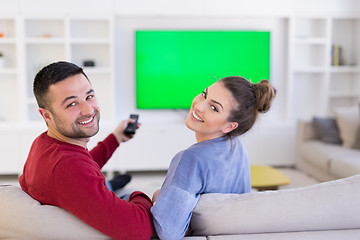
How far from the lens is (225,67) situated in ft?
17.0

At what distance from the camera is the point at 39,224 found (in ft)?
4.16

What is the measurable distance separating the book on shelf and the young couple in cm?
401

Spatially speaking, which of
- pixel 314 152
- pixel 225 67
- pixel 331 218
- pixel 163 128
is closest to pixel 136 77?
pixel 163 128

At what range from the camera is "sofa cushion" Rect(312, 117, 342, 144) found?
448 cm

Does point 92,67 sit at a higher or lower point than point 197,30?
lower

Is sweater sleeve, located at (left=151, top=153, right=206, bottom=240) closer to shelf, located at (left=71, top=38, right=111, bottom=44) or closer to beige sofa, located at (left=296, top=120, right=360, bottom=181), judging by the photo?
beige sofa, located at (left=296, top=120, right=360, bottom=181)

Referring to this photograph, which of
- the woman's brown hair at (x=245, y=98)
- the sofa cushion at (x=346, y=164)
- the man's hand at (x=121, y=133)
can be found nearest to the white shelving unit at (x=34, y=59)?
the sofa cushion at (x=346, y=164)

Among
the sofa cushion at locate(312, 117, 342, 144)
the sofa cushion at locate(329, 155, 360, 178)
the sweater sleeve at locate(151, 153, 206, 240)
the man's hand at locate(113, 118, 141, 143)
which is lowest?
the sofa cushion at locate(329, 155, 360, 178)

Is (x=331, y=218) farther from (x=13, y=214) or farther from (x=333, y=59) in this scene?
(x=333, y=59)

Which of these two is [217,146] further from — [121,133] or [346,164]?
[346,164]

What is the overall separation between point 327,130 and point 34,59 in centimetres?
343

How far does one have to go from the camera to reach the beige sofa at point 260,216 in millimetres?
1278

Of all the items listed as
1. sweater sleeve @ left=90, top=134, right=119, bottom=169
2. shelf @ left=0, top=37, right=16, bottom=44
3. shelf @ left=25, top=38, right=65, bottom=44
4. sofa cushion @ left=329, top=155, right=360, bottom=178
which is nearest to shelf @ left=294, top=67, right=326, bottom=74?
sofa cushion @ left=329, top=155, right=360, bottom=178

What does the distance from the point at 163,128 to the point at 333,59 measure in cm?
230
